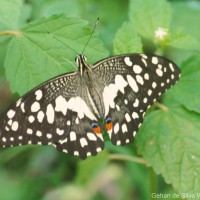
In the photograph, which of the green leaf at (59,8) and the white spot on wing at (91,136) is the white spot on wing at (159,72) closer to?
the white spot on wing at (91,136)

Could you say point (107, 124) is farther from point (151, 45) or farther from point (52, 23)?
point (151, 45)

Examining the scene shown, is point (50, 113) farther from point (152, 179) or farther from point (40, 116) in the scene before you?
point (152, 179)

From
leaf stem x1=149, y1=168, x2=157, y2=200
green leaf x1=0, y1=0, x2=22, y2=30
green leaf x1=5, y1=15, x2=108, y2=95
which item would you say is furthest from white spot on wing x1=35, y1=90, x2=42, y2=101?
leaf stem x1=149, y1=168, x2=157, y2=200

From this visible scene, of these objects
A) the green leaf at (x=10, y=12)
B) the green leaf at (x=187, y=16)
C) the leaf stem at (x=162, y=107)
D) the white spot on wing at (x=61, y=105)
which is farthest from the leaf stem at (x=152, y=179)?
the green leaf at (x=187, y=16)

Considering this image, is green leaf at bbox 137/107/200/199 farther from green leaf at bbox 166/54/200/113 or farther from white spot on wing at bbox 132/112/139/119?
white spot on wing at bbox 132/112/139/119

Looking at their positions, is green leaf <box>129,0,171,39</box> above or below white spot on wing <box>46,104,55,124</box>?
above

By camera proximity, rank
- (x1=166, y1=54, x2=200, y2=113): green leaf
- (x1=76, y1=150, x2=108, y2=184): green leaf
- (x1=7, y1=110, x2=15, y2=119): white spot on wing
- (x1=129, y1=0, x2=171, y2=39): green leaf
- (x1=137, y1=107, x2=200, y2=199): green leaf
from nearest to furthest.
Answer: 1. (x1=7, y1=110, x2=15, y2=119): white spot on wing
2. (x1=137, y1=107, x2=200, y2=199): green leaf
3. (x1=166, y1=54, x2=200, y2=113): green leaf
4. (x1=129, y1=0, x2=171, y2=39): green leaf
5. (x1=76, y1=150, x2=108, y2=184): green leaf

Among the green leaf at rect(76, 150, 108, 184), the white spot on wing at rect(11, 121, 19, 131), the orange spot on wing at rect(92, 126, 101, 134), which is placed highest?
the white spot on wing at rect(11, 121, 19, 131)
